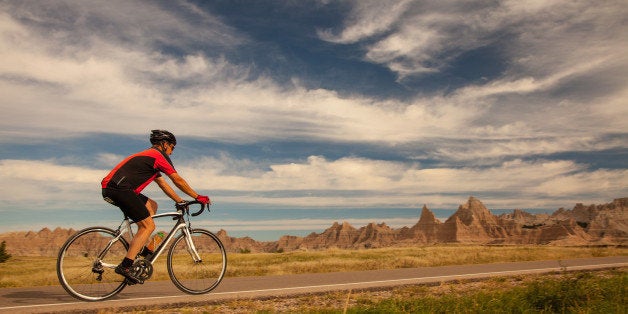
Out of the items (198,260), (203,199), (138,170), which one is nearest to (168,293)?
(198,260)

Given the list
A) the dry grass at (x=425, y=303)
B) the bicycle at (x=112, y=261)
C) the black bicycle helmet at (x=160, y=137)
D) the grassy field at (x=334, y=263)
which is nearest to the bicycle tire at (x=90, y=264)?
the bicycle at (x=112, y=261)

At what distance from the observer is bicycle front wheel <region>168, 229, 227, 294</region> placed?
8062 mm

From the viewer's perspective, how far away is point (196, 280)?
27.1ft

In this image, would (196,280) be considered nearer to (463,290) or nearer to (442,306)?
(442,306)

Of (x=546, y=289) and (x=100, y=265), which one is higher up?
→ (x=100, y=265)

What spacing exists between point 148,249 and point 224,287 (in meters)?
2.10

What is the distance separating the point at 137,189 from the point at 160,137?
1.02 meters

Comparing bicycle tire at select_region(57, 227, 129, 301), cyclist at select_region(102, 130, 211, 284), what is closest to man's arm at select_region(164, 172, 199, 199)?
cyclist at select_region(102, 130, 211, 284)

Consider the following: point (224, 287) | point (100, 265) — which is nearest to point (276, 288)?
point (224, 287)

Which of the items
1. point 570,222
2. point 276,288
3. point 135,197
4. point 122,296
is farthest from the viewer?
point 570,222

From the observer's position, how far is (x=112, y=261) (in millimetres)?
7656

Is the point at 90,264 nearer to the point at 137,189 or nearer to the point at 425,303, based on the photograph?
the point at 137,189

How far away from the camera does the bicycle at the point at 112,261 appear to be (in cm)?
741

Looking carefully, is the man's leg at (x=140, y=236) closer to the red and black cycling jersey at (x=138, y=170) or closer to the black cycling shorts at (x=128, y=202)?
the black cycling shorts at (x=128, y=202)
